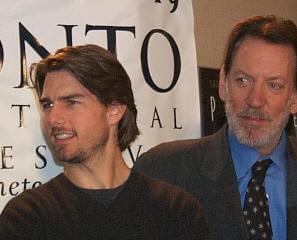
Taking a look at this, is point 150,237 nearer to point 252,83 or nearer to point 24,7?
point 252,83

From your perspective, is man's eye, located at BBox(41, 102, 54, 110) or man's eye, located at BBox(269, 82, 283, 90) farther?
man's eye, located at BBox(269, 82, 283, 90)

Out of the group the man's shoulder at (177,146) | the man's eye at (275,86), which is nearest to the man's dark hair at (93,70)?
the man's shoulder at (177,146)

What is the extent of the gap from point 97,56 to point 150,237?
39cm

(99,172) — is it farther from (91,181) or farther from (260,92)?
(260,92)

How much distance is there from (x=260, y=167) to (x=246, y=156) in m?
0.04

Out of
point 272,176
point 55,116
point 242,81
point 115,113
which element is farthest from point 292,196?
point 55,116

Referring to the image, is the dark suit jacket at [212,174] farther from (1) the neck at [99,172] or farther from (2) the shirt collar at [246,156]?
(1) the neck at [99,172]

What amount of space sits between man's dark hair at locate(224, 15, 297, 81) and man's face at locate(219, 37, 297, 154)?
0.02 meters

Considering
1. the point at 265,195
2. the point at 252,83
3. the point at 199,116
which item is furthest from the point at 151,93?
the point at 265,195

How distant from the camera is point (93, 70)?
1395mm

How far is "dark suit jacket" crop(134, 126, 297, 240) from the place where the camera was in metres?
1.57

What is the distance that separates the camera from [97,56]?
1.41 meters

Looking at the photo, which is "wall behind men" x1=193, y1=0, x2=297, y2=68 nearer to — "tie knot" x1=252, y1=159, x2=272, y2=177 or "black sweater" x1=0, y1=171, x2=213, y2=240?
"tie knot" x1=252, y1=159, x2=272, y2=177

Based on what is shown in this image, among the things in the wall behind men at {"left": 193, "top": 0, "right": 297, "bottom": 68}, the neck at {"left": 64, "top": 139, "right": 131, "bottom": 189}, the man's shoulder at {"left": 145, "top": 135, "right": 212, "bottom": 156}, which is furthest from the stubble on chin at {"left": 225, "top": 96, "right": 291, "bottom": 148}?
the wall behind men at {"left": 193, "top": 0, "right": 297, "bottom": 68}
